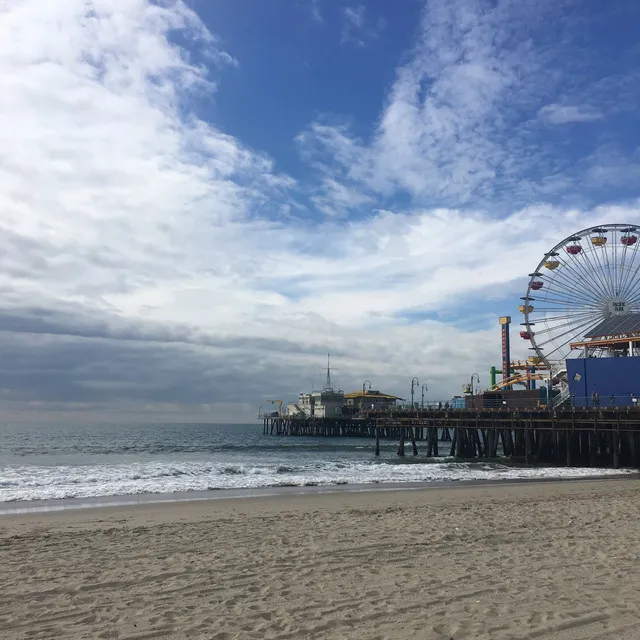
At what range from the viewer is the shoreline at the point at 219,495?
15.4m

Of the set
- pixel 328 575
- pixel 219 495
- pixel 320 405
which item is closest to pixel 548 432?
pixel 219 495

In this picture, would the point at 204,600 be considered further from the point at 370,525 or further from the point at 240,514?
the point at 240,514

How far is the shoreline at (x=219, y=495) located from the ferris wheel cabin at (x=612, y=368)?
625 inches

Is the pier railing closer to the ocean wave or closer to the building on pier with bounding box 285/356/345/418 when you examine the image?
the ocean wave

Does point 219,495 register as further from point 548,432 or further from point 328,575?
point 548,432

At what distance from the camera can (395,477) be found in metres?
24.1

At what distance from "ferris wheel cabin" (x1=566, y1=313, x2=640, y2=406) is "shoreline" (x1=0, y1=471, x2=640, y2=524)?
52.1ft

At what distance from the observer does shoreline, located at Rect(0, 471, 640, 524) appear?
50.4ft

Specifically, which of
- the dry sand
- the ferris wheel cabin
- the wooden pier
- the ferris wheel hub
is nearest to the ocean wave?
the wooden pier

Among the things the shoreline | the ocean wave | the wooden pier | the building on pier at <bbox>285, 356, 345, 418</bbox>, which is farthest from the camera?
the building on pier at <bbox>285, 356, 345, 418</bbox>

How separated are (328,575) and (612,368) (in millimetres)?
37042

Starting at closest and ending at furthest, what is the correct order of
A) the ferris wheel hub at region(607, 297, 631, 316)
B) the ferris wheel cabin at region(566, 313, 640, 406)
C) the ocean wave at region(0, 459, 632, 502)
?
the ocean wave at region(0, 459, 632, 502) → the ferris wheel cabin at region(566, 313, 640, 406) → the ferris wheel hub at region(607, 297, 631, 316)

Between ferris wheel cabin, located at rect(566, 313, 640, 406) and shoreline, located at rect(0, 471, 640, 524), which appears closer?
shoreline, located at rect(0, 471, 640, 524)

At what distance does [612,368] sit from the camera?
126 feet
